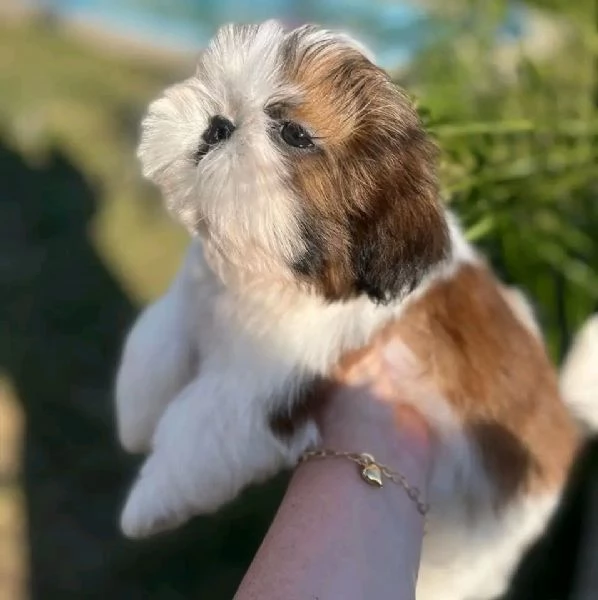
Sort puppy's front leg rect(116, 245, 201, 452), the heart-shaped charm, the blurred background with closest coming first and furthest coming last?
the heart-shaped charm → puppy's front leg rect(116, 245, 201, 452) → the blurred background

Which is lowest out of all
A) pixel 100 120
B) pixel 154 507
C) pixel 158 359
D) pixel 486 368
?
pixel 154 507

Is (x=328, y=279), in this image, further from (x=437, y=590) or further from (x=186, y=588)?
(x=186, y=588)

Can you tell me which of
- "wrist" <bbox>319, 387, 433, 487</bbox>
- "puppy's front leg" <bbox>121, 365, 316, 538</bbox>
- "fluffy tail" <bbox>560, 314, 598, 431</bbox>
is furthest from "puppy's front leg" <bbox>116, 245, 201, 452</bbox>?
"fluffy tail" <bbox>560, 314, 598, 431</bbox>

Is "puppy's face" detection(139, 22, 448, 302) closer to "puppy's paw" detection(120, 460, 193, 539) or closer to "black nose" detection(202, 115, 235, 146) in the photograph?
"black nose" detection(202, 115, 235, 146)

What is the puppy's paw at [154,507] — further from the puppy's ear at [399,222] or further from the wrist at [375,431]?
the puppy's ear at [399,222]

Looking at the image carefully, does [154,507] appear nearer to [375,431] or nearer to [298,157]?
[375,431]

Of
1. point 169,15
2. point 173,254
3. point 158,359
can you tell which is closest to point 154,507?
point 158,359

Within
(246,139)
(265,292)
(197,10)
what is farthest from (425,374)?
(197,10)
